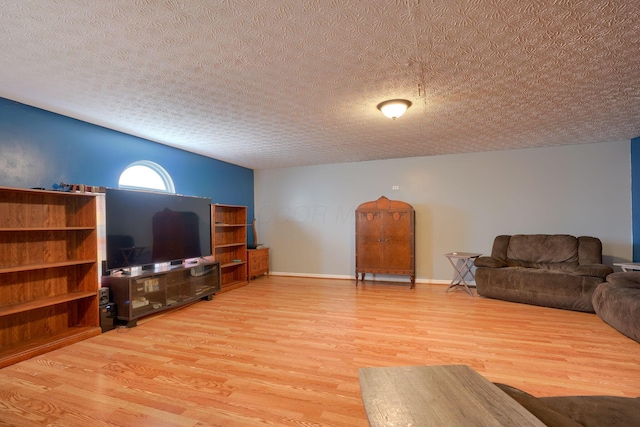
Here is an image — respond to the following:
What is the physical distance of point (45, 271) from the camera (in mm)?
2969

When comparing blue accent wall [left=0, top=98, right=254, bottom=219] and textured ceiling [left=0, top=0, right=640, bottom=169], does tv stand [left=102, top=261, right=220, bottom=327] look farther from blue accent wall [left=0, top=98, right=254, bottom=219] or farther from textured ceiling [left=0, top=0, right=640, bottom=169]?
textured ceiling [left=0, top=0, right=640, bottom=169]

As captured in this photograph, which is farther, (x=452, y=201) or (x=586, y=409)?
(x=452, y=201)

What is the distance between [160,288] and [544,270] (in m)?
5.07

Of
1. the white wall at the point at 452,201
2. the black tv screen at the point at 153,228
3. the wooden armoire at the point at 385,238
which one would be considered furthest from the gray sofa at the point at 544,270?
the black tv screen at the point at 153,228

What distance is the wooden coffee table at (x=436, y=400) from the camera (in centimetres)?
79

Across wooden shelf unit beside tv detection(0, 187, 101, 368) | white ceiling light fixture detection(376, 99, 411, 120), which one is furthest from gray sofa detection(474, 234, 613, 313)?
wooden shelf unit beside tv detection(0, 187, 101, 368)

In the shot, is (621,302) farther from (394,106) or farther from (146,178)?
(146,178)

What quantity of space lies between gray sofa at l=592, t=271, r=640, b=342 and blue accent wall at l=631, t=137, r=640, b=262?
4.80 feet

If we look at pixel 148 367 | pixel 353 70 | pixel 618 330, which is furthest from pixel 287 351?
pixel 618 330

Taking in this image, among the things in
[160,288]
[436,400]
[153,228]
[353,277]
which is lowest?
[353,277]

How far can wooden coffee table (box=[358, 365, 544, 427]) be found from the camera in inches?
31.3

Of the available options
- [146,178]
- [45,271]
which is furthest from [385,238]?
[45,271]

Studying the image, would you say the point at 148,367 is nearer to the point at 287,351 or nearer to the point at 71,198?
the point at 287,351

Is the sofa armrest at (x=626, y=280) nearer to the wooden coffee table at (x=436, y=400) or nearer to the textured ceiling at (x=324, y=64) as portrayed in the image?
the textured ceiling at (x=324, y=64)
